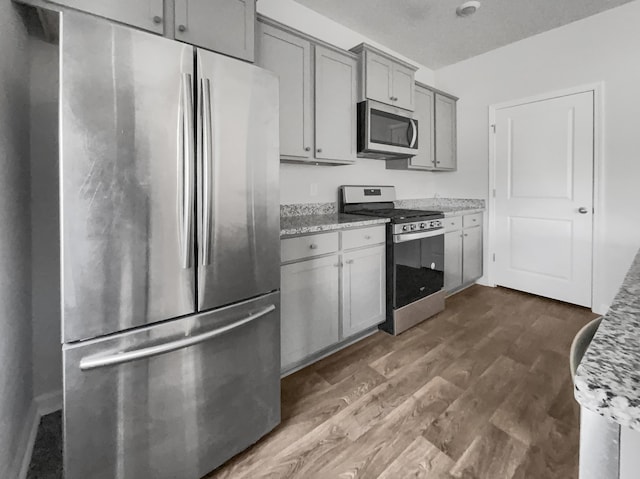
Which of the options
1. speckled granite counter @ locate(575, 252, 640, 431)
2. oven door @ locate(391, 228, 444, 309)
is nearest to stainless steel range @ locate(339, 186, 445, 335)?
oven door @ locate(391, 228, 444, 309)

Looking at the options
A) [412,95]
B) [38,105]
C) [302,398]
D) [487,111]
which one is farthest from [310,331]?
[487,111]

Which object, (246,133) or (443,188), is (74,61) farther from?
(443,188)

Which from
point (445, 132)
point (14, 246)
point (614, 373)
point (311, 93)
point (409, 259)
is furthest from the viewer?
point (445, 132)

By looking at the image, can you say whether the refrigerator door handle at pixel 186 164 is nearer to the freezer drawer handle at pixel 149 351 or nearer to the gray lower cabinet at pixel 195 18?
the freezer drawer handle at pixel 149 351

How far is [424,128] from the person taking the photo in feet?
11.3

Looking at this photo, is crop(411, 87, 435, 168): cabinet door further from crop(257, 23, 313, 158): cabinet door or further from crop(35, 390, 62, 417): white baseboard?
crop(35, 390, 62, 417): white baseboard

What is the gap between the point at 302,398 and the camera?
1.81 metres

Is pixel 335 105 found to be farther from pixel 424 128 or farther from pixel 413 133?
pixel 424 128

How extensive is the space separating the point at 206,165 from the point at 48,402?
1663mm

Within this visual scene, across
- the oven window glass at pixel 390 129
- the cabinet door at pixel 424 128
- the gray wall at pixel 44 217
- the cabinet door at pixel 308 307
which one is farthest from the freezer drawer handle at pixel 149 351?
the cabinet door at pixel 424 128

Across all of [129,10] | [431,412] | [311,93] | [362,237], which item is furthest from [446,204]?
[129,10]

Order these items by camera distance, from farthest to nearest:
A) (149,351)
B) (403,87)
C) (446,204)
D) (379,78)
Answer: (446,204)
(403,87)
(379,78)
(149,351)

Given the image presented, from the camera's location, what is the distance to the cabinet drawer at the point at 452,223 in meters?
3.15

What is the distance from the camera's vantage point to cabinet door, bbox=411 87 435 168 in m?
3.37
